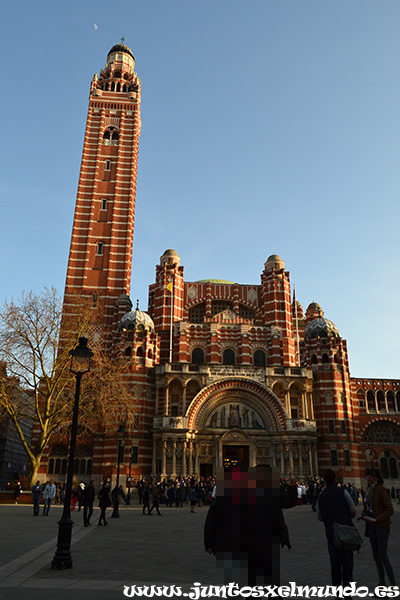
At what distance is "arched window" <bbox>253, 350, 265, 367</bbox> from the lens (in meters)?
44.7

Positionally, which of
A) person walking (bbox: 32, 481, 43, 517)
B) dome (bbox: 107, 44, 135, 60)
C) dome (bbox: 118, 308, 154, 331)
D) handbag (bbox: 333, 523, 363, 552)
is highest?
dome (bbox: 107, 44, 135, 60)

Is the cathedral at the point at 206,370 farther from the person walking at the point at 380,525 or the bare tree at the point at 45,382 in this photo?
the person walking at the point at 380,525

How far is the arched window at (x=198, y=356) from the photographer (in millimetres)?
44188

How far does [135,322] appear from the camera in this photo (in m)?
42.1

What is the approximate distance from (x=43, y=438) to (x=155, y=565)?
21.4 meters

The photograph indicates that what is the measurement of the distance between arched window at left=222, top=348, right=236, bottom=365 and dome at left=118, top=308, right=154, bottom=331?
25.0 ft

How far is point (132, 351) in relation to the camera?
1597 inches

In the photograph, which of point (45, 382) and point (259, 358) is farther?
point (259, 358)

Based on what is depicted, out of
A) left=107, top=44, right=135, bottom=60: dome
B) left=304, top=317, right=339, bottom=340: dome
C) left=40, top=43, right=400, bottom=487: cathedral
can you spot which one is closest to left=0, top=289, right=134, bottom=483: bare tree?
left=40, top=43, right=400, bottom=487: cathedral

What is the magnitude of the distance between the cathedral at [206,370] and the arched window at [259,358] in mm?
108

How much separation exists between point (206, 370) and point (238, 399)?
3.82m

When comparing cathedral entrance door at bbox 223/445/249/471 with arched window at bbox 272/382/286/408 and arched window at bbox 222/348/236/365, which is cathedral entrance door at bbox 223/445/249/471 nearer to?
arched window at bbox 272/382/286/408

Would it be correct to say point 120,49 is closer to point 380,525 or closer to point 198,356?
point 198,356

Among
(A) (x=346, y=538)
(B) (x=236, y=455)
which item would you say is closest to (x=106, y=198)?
(B) (x=236, y=455)
